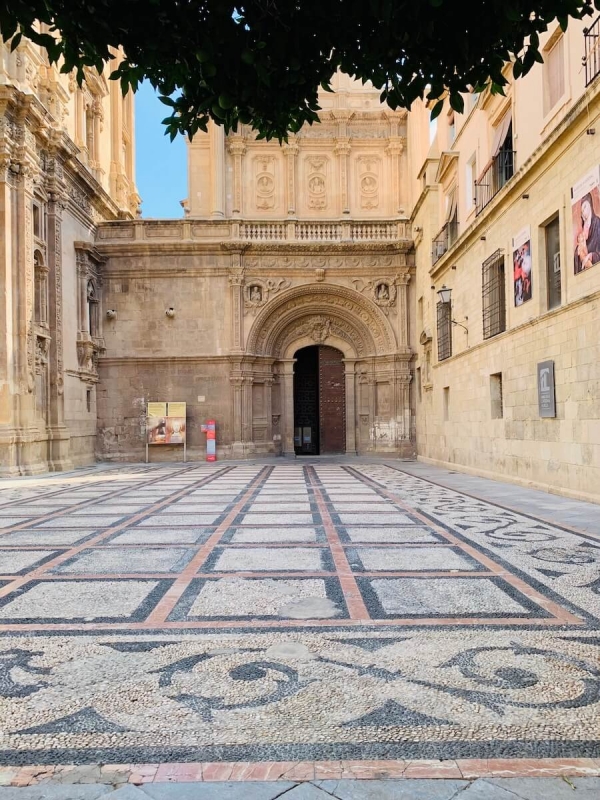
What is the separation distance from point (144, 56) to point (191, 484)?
32.2ft

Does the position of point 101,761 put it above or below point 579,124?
below

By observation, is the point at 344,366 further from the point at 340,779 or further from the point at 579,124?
the point at 340,779

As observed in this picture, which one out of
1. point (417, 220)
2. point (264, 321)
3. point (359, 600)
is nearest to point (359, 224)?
point (417, 220)

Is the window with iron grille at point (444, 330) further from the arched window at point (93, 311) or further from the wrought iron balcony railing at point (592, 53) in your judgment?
the arched window at point (93, 311)

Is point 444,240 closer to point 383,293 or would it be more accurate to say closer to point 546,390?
point 383,293

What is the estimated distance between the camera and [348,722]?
7.14 feet

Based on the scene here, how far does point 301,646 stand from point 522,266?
9.31m

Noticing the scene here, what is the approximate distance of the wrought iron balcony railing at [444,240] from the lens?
15.6m

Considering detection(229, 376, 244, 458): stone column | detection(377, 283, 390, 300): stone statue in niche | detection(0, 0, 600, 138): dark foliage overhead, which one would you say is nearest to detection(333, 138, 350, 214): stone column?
detection(377, 283, 390, 300): stone statue in niche

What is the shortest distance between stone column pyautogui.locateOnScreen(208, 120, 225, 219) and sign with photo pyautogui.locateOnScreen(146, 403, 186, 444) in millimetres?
6900

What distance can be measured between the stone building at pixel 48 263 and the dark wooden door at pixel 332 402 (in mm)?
7473

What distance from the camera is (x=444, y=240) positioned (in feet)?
53.3

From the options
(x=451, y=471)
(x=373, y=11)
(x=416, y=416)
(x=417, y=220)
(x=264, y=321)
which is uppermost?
(x=417, y=220)

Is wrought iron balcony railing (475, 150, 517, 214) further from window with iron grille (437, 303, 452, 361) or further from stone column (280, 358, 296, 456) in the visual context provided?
stone column (280, 358, 296, 456)
